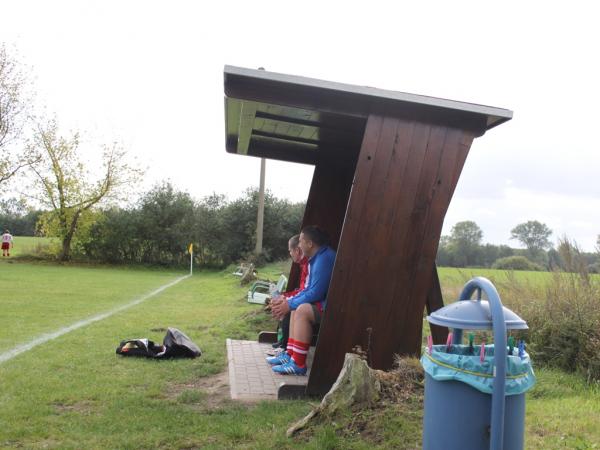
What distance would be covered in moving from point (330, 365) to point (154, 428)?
1590 mm

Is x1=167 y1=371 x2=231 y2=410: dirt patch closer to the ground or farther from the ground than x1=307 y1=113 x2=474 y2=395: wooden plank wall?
closer to the ground

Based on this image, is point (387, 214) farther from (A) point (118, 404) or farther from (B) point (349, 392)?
(A) point (118, 404)

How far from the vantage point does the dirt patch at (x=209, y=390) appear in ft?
16.8

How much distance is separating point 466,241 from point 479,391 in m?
24.7

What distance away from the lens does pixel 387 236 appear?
521cm

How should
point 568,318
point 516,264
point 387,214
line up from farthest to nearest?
1. point 516,264
2. point 568,318
3. point 387,214

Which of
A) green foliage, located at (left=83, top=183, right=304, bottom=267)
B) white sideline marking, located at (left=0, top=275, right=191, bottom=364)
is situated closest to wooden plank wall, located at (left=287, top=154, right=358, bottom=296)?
white sideline marking, located at (left=0, top=275, right=191, bottom=364)

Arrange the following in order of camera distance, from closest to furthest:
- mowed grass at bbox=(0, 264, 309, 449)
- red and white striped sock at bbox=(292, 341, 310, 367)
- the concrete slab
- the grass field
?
the grass field, mowed grass at bbox=(0, 264, 309, 449), the concrete slab, red and white striped sock at bbox=(292, 341, 310, 367)

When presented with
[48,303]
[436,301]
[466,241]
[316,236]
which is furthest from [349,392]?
[466,241]

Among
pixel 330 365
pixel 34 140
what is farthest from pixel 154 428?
pixel 34 140

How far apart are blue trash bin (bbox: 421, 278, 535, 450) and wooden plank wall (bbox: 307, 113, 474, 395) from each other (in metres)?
2.31

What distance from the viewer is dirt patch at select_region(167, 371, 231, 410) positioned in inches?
202

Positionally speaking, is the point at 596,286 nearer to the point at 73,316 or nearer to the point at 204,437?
the point at 204,437

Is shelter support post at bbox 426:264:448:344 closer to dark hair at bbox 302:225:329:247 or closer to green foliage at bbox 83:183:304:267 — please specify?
dark hair at bbox 302:225:329:247
